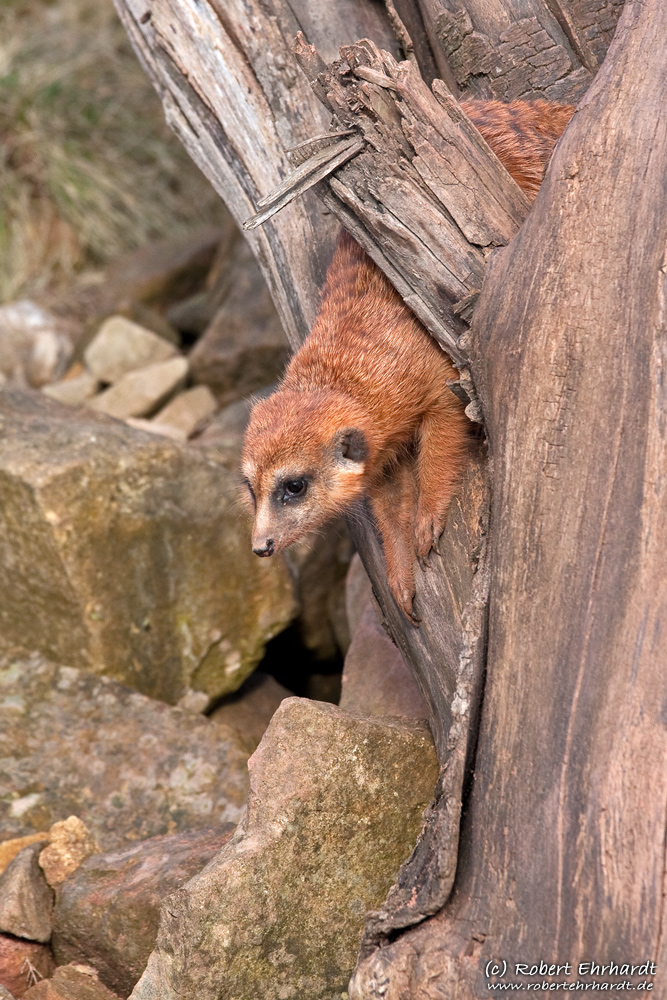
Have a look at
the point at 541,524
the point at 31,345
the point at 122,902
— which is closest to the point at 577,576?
the point at 541,524

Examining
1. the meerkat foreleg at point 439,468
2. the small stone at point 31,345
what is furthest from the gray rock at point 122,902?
the small stone at point 31,345

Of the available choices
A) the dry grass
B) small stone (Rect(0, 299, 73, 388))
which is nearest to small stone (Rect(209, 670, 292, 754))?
small stone (Rect(0, 299, 73, 388))

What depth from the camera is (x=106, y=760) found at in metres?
4.88

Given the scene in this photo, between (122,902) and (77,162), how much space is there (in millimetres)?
9190

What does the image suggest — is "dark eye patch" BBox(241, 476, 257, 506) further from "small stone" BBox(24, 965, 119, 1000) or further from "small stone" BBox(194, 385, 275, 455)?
"small stone" BBox(194, 385, 275, 455)

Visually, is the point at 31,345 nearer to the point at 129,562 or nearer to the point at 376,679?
the point at 129,562

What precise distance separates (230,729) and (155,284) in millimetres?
5975

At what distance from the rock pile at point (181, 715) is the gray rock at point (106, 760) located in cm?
1

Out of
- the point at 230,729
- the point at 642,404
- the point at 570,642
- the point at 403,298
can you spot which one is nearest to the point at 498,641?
the point at 570,642

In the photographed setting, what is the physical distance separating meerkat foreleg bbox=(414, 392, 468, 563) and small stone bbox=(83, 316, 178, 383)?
5.37m

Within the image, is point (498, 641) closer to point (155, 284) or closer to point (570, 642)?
point (570, 642)

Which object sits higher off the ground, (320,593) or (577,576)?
(577,576)

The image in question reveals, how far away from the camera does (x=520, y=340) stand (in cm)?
312

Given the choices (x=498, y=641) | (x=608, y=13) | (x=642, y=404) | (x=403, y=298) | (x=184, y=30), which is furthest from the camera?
(x=184, y=30)
